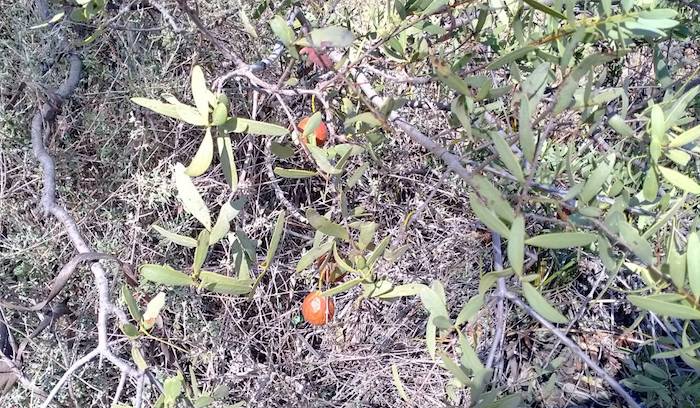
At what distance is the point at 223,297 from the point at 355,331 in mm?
468

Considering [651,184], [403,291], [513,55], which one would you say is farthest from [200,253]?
[651,184]

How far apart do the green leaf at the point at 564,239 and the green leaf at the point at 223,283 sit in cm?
42

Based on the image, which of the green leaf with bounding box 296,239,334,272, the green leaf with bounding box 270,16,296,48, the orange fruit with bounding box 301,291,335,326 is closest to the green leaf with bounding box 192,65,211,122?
the green leaf with bounding box 270,16,296,48

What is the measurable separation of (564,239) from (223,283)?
1.56 feet

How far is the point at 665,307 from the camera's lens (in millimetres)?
630

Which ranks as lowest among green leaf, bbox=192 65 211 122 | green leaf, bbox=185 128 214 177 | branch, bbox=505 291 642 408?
branch, bbox=505 291 642 408

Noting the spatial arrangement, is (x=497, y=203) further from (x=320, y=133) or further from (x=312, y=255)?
(x=320, y=133)

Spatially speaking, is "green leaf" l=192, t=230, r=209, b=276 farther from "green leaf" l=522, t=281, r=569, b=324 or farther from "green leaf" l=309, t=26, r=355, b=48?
"green leaf" l=522, t=281, r=569, b=324

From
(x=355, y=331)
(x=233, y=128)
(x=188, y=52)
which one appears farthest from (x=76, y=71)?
(x=355, y=331)

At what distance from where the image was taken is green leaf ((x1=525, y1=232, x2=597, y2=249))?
2.26ft

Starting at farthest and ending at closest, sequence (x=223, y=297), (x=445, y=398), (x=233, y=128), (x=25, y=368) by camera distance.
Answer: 1. (x=445, y=398)
2. (x=223, y=297)
3. (x=25, y=368)
4. (x=233, y=128)

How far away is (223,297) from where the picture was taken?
1.73m

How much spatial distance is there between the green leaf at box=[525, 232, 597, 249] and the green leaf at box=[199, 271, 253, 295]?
42 cm

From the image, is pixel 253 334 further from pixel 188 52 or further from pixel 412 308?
pixel 188 52
